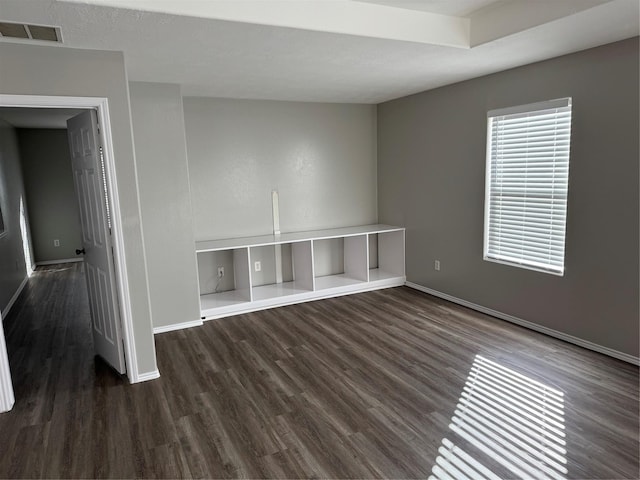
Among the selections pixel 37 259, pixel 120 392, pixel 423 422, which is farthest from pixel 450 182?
pixel 37 259

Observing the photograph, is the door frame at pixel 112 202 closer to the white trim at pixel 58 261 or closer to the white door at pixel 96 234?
the white door at pixel 96 234

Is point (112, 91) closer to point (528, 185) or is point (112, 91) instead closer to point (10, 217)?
point (528, 185)

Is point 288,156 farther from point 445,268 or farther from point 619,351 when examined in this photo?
point 619,351

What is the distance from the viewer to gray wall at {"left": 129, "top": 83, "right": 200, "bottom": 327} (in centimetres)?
385

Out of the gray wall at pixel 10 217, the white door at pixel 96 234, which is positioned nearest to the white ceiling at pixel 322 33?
the white door at pixel 96 234

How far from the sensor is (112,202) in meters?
2.96

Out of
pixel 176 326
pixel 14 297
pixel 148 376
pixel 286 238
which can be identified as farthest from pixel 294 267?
pixel 14 297

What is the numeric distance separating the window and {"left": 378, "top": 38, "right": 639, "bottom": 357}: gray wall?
0.08 m

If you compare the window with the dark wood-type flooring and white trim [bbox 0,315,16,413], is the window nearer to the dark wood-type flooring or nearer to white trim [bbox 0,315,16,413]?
the dark wood-type flooring

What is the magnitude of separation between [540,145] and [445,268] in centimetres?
167

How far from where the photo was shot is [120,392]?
301cm

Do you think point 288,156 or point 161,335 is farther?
point 288,156

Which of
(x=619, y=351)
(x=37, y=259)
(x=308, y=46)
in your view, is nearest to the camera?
(x=308, y=46)

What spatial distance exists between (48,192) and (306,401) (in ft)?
22.8
